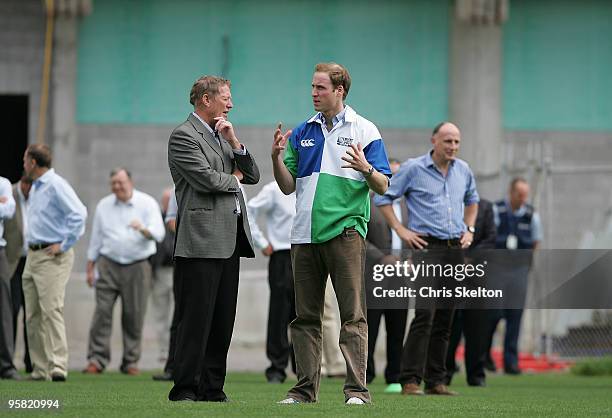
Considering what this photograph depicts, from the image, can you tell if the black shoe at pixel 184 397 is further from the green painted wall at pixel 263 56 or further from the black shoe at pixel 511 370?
the green painted wall at pixel 263 56

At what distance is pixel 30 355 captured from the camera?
13.1m

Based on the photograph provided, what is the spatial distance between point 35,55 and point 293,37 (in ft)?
12.2

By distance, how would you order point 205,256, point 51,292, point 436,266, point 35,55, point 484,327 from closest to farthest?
point 205,256 < point 436,266 < point 51,292 < point 484,327 < point 35,55

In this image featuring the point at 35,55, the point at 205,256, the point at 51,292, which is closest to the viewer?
the point at 205,256

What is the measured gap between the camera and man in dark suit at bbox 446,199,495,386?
13.8m

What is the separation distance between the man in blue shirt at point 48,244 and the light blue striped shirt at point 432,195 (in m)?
3.14

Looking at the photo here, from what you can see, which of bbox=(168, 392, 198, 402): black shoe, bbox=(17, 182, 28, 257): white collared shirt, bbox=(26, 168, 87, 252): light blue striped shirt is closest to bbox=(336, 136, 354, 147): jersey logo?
bbox=(168, 392, 198, 402): black shoe

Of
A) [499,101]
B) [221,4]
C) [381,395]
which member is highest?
[221,4]

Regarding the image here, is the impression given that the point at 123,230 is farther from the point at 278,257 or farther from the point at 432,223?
the point at 432,223

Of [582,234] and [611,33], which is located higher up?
[611,33]

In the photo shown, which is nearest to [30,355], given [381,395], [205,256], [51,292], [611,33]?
[51,292]

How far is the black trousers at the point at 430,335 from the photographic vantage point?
36.0 ft

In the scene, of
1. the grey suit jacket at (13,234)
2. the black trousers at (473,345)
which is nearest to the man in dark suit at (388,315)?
the black trousers at (473,345)

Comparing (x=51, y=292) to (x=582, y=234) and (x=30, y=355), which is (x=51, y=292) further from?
(x=582, y=234)
